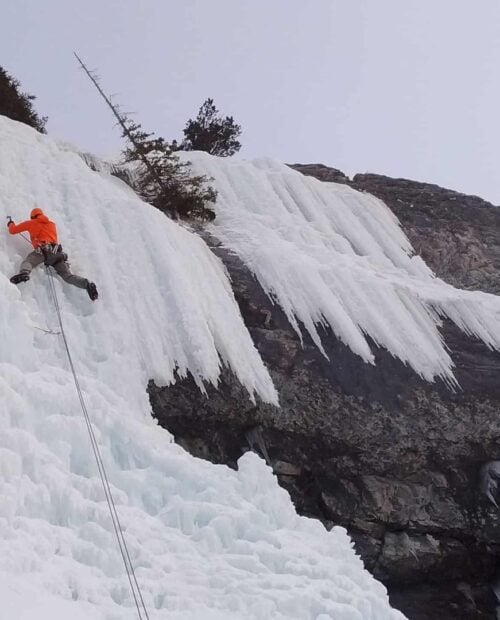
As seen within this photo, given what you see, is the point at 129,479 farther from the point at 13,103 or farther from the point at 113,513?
the point at 13,103

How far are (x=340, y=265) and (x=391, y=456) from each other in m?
4.21

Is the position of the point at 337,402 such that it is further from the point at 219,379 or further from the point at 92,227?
the point at 92,227

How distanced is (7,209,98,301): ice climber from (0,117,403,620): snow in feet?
0.58

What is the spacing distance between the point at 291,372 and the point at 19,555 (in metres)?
6.74

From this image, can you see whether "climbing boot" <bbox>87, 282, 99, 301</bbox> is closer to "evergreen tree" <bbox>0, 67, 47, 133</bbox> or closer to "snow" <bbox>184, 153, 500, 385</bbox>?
"snow" <bbox>184, 153, 500, 385</bbox>

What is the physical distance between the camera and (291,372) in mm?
10758

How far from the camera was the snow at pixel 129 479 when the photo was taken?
474 cm

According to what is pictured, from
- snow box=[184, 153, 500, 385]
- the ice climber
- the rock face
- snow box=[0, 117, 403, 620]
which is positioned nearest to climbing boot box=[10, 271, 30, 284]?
snow box=[0, 117, 403, 620]

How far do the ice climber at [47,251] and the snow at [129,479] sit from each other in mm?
178

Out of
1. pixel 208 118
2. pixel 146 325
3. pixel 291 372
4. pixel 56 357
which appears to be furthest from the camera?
pixel 208 118

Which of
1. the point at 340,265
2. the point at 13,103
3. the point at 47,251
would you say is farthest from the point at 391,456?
the point at 13,103

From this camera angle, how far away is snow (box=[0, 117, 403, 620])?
15.5 ft

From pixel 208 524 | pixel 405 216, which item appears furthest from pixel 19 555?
pixel 405 216

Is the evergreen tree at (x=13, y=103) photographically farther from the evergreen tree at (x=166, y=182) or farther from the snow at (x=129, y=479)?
the snow at (x=129, y=479)
